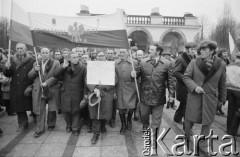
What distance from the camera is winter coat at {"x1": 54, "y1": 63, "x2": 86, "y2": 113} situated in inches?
172

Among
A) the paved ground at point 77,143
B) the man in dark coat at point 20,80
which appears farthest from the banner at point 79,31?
the paved ground at point 77,143

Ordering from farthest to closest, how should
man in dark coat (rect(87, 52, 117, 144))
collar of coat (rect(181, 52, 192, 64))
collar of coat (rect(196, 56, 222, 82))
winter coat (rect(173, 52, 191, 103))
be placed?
collar of coat (rect(181, 52, 192, 64)), winter coat (rect(173, 52, 191, 103)), man in dark coat (rect(87, 52, 117, 144)), collar of coat (rect(196, 56, 222, 82))

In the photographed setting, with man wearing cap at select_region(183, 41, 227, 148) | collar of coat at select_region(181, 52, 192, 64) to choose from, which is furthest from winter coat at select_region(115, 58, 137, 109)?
collar of coat at select_region(181, 52, 192, 64)

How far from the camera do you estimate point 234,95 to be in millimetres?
4488

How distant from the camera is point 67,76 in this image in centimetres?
440

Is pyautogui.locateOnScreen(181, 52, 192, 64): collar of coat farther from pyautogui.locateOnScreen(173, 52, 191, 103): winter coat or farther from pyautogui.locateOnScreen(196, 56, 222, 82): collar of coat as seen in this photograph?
pyautogui.locateOnScreen(196, 56, 222, 82): collar of coat

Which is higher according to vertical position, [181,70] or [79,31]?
[79,31]

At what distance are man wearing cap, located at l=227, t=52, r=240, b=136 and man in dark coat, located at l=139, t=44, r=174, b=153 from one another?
65.0 inches

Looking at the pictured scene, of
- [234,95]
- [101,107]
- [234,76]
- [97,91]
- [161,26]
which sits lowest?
[101,107]

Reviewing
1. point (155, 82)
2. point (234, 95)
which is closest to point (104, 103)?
point (155, 82)

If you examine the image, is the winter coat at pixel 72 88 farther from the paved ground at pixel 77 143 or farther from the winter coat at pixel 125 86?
the winter coat at pixel 125 86

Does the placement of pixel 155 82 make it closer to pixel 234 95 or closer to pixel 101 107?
pixel 101 107

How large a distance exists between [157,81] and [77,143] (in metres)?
2.25

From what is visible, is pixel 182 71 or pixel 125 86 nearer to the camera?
pixel 125 86
